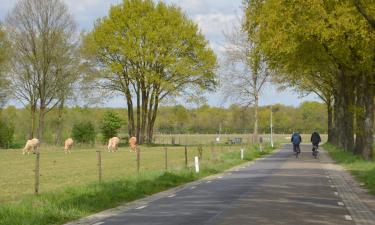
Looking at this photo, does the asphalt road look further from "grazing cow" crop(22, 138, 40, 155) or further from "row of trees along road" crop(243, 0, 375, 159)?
"grazing cow" crop(22, 138, 40, 155)

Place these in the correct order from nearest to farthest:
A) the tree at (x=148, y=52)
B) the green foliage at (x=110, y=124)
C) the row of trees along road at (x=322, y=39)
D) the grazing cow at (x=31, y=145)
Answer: the row of trees along road at (x=322, y=39), the grazing cow at (x=31, y=145), the tree at (x=148, y=52), the green foliage at (x=110, y=124)

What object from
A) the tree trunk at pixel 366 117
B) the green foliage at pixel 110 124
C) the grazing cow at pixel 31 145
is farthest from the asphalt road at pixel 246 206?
the green foliage at pixel 110 124

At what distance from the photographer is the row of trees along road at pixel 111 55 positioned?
66312mm

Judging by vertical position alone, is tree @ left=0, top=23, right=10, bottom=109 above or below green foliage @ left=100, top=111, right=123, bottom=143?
above

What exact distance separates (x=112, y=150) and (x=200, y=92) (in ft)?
52.6

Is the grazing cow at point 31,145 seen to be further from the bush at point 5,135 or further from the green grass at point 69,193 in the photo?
the green grass at point 69,193

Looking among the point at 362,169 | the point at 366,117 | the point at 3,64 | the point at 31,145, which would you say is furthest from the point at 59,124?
the point at 362,169

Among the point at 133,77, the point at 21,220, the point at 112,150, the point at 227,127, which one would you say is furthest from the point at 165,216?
the point at 227,127

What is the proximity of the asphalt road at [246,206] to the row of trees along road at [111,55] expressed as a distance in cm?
4568

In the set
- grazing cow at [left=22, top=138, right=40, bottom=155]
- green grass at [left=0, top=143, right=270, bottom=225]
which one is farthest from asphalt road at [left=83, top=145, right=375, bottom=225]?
grazing cow at [left=22, top=138, right=40, bottom=155]

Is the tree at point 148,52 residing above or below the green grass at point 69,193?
above

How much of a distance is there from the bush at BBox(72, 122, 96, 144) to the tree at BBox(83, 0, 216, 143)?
20.6ft

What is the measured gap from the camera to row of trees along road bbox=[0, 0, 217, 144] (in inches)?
2611

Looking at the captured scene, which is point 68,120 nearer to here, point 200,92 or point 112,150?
point 200,92
